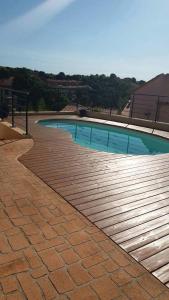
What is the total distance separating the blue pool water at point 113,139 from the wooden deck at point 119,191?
1.92 metres

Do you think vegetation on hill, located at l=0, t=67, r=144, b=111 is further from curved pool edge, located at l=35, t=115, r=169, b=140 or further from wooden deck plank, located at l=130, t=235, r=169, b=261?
wooden deck plank, located at l=130, t=235, r=169, b=261

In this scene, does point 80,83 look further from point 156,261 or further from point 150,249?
point 156,261

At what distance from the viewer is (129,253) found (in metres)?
2.49

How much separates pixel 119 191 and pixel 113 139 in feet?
18.4

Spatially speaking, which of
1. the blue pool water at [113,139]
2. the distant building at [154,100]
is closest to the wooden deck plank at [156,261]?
the blue pool water at [113,139]

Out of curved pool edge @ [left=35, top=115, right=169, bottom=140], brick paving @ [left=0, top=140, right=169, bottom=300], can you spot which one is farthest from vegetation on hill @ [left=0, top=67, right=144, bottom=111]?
brick paving @ [left=0, top=140, right=169, bottom=300]

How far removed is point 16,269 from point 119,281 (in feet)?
2.99

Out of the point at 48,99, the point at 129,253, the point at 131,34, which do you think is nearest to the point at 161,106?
the point at 48,99

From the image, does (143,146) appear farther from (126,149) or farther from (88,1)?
(88,1)

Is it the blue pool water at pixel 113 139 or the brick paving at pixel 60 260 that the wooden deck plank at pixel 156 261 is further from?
the blue pool water at pixel 113 139

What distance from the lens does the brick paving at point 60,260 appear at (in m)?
2.00

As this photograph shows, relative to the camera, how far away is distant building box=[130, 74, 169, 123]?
18438 millimetres

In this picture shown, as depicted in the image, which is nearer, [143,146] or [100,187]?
[100,187]

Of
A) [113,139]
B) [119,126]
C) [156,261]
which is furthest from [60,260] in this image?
[119,126]
